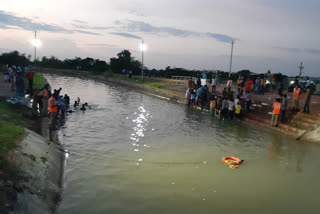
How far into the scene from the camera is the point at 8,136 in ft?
26.8

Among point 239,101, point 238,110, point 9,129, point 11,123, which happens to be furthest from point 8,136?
point 239,101

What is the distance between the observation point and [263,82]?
1000 inches

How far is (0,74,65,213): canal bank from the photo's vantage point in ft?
17.9

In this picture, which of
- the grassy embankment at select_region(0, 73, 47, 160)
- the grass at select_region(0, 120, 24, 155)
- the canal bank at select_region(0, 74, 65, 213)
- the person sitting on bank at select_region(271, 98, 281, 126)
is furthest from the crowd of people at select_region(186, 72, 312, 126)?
the grass at select_region(0, 120, 24, 155)

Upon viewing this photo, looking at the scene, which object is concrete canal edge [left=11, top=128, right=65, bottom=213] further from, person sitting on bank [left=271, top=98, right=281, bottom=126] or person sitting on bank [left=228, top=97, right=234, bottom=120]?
person sitting on bank [left=228, top=97, right=234, bottom=120]

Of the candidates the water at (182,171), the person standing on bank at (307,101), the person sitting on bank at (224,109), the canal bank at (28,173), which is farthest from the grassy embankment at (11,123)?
the person standing on bank at (307,101)

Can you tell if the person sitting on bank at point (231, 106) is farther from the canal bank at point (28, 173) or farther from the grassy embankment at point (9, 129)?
the grassy embankment at point (9, 129)

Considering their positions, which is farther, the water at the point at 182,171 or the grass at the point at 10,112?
the grass at the point at 10,112

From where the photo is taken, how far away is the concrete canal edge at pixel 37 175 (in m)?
5.75

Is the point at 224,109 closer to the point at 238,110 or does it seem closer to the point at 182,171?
the point at 238,110

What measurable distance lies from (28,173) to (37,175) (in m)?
0.31

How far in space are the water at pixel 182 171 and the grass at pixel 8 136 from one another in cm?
189

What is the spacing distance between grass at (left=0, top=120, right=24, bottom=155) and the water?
6.21 ft

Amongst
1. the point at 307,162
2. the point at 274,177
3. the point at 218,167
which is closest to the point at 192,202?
the point at 218,167
